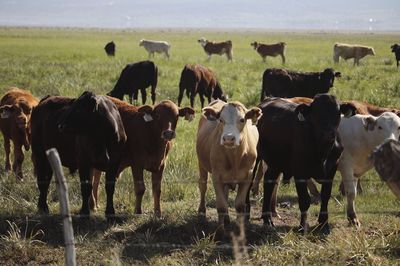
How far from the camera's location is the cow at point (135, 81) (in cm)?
2055

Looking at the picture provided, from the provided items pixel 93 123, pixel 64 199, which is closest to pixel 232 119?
pixel 93 123

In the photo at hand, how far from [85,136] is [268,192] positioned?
279 cm

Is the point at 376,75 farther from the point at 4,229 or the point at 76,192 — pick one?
the point at 4,229

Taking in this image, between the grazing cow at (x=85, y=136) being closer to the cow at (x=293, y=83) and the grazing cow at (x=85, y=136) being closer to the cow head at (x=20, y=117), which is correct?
the cow head at (x=20, y=117)

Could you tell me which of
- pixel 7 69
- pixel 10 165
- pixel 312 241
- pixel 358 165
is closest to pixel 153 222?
pixel 312 241

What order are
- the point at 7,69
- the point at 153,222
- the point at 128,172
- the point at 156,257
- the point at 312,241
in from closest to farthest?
the point at 156,257, the point at 312,241, the point at 153,222, the point at 128,172, the point at 7,69

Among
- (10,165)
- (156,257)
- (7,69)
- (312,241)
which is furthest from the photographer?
(7,69)

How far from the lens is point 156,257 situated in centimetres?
707

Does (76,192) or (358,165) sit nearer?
(358,165)

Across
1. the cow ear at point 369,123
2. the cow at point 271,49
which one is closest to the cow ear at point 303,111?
the cow ear at point 369,123

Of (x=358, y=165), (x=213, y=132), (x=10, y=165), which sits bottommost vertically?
(x=10, y=165)

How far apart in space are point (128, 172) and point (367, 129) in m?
4.53

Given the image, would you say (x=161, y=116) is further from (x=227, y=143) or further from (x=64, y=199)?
(x=64, y=199)

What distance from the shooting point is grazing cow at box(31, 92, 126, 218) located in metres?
8.02
